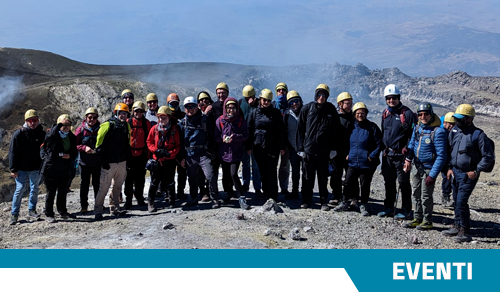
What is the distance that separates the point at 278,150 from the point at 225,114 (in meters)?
1.27

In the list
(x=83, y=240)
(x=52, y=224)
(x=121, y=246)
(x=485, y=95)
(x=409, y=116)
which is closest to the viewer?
(x=121, y=246)

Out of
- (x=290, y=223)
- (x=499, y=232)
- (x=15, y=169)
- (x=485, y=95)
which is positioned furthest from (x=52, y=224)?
(x=485, y=95)

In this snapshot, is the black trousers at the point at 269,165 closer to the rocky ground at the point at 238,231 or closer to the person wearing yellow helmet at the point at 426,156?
the rocky ground at the point at 238,231

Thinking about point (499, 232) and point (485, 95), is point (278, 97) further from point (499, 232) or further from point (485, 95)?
point (485, 95)

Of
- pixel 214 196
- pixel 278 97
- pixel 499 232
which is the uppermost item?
pixel 278 97

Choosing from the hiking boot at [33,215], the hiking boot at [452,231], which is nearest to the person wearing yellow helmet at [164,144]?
the hiking boot at [33,215]

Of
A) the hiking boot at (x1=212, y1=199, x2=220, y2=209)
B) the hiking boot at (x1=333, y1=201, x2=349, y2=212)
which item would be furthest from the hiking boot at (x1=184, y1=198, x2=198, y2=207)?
the hiking boot at (x1=333, y1=201, x2=349, y2=212)

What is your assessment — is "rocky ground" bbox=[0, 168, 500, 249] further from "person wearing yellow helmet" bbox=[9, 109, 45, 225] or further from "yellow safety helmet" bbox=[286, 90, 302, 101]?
"yellow safety helmet" bbox=[286, 90, 302, 101]

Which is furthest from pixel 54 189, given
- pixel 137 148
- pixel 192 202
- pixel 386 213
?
pixel 386 213

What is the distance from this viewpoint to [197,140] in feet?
28.6

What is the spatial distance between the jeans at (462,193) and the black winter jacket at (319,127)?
2237 mm

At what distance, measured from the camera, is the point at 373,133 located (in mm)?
8406

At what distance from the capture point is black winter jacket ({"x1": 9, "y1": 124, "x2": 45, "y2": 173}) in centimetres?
830

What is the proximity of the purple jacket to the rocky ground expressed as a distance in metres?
1.06
